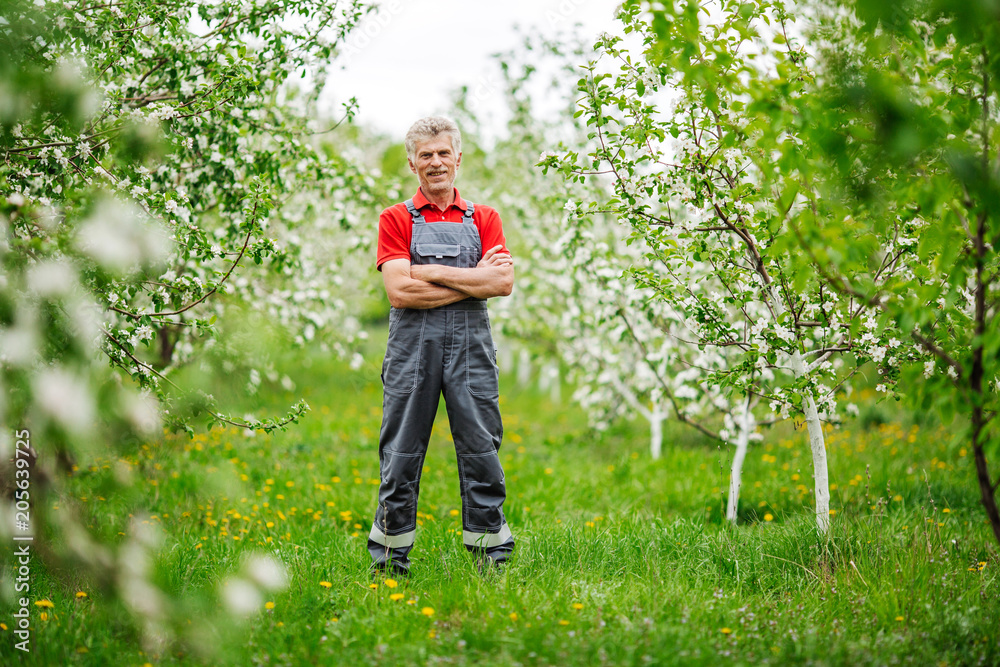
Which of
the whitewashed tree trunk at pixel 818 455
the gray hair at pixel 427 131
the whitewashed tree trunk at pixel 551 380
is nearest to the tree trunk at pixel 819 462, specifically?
the whitewashed tree trunk at pixel 818 455

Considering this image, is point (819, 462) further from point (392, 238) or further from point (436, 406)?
point (392, 238)

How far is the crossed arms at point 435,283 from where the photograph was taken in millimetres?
3332

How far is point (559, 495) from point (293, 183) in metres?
3.24

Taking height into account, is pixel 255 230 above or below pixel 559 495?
above

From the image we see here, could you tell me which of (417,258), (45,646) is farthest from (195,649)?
(417,258)

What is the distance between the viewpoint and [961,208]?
2.80 meters

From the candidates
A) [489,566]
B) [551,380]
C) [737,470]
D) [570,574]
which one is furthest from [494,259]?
[551,380]

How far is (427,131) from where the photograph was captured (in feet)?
11.4

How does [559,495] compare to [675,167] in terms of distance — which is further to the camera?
[559,495]

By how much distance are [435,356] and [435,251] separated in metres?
0.54

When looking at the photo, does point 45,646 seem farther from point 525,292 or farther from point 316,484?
point 525,292

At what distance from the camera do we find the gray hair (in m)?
3.47

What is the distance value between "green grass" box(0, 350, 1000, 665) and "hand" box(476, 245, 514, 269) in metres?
1.53

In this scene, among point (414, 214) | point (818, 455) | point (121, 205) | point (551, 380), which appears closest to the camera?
point (121, 205)
